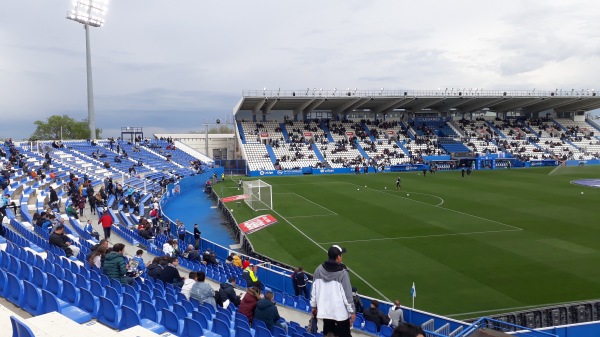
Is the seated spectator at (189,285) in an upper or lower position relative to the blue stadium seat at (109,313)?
lower

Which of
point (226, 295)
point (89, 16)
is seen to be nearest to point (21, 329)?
point (226, 295)

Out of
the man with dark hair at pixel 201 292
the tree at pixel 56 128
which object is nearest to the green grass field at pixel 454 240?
the man with dark hair at pixel 201 292

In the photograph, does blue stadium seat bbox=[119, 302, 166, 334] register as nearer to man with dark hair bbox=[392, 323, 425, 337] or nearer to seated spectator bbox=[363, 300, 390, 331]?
man with dark hair bbox=[392, 323, 425, 337]

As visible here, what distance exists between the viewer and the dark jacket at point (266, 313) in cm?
678

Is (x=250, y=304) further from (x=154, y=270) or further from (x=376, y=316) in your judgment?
(x=376, y=316)

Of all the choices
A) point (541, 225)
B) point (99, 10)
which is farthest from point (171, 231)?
point (99, 10)

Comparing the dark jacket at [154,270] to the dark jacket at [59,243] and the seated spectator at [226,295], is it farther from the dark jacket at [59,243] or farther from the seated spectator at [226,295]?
the dark jacket at [59,243]

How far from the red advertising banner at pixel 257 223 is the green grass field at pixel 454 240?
0.64m

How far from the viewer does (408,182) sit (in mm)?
41844

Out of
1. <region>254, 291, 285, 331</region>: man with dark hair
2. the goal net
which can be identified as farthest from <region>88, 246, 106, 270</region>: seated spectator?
the goal net

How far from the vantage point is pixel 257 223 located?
24188 millimetres

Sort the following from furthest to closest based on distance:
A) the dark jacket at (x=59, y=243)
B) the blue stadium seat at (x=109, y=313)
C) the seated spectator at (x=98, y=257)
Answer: the dark jacket at (x=59, y=243), the seated spectator at (x=98, y=257), the blue stadium seat at (x=109, y=313)

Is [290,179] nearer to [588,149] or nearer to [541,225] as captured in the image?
[541,225]

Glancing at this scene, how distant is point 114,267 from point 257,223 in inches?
638
